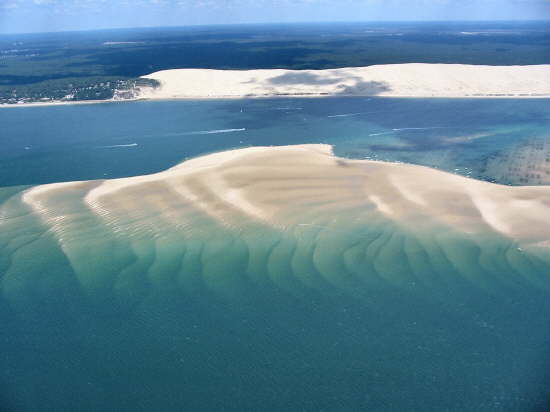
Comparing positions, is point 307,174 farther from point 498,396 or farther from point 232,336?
point 498,396

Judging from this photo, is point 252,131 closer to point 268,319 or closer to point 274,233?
point 274,233

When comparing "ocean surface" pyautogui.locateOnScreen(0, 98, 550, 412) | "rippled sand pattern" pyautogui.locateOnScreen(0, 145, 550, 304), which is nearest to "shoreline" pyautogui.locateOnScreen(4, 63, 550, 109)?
"rippled sand pattern" pyautogui.locateOnScreen(0, 145, 550, 304)

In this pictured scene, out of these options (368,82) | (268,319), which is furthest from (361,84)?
(268,319)

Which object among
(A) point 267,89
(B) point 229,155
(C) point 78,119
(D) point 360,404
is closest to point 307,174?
(B) point 229,155

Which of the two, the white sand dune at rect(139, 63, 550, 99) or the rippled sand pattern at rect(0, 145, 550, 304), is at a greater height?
the white sand dune at rect(139, 63, 550, 99)

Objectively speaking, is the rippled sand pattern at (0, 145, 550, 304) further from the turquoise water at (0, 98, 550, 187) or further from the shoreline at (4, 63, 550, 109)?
the shoreline at (4, 63, 550, 109)
